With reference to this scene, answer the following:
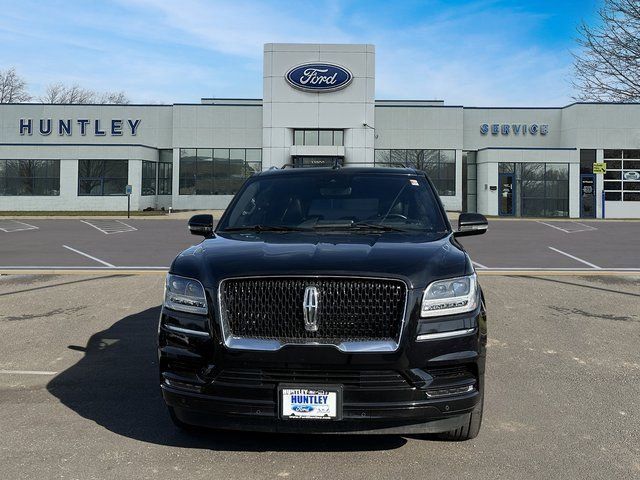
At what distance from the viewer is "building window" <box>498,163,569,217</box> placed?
125 feet

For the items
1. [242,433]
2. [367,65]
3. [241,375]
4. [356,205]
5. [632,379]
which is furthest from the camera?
[367,65]

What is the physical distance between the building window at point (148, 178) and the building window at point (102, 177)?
128 cm

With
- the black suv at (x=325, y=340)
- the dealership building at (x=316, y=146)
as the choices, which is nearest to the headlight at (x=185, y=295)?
the black suv at (x=325, y=340)

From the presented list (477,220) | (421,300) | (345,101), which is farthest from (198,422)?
(345,101)

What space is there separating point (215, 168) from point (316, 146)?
7.96 meters

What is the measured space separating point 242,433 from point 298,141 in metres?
36.7

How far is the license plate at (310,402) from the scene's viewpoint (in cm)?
309

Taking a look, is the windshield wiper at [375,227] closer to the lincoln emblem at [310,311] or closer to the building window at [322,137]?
the lincoln emblem at [310,311]

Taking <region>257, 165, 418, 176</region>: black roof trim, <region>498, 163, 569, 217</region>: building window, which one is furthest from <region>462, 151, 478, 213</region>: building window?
<region>257, 165, 418, 176</region>: black roof trim

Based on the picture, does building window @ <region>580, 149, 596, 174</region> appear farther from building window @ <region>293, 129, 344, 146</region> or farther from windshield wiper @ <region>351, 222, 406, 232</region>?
windshield wiper @ <region>351, 222, 406, 232</region>

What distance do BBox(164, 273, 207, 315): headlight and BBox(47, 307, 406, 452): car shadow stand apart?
93cm

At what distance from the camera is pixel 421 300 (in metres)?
3.19

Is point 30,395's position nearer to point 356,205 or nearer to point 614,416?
point 356,205

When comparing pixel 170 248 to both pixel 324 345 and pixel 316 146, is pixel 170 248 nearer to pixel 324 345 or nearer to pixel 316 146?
pixel 324 345
